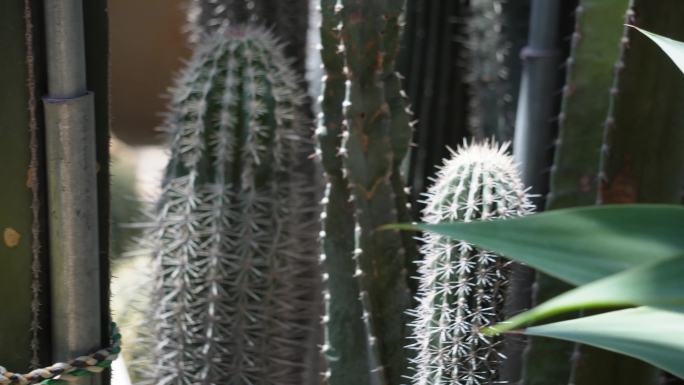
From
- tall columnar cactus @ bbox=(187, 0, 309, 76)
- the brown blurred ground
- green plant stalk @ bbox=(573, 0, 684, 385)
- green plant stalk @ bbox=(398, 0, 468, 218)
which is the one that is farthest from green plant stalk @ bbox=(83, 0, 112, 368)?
the brown blurred ground

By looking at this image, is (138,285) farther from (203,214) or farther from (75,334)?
(75,334)

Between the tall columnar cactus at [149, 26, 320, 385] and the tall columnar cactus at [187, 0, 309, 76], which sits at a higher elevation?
the tall columnar cactus at [187, 0, 309, 76]

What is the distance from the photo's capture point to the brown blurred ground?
392 centimetres

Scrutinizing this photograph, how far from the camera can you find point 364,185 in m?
1.44

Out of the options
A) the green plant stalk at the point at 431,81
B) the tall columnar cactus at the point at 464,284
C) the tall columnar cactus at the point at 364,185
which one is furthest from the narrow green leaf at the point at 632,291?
the green plant stalk at the point at 431,81

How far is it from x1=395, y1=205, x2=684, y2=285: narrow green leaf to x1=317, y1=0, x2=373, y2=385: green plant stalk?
0.85 meters

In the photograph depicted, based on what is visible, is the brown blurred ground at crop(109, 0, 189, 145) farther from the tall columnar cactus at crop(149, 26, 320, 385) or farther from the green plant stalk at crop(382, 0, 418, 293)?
the green plant stalk at crop(382, 0, 418, 293)

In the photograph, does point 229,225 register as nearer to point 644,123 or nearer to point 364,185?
point 364,185

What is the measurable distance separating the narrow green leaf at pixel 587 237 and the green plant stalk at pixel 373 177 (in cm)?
76

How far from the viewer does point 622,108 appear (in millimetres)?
1389

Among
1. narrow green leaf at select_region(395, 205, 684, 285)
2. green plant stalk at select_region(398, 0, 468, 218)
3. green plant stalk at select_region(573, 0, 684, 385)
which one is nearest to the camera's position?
narrow green leaf at select_region(395, 205, 684, 285)

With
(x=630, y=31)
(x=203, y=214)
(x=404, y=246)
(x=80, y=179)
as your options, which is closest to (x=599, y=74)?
(x=630, y=31)

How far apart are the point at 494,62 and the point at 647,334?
7.34ft

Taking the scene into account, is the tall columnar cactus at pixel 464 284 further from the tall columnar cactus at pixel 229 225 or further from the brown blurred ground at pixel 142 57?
the brown blurred ground at pixel 142 57
